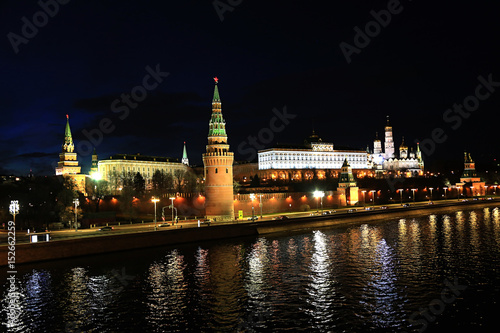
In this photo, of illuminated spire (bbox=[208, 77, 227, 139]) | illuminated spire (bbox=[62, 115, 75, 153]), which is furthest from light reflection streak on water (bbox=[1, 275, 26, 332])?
illuminated spire (bbox=[62, 115, 75, 153])

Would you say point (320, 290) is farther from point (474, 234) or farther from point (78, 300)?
point (474, 234)

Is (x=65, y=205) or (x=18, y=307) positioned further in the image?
(x=65, y=205)

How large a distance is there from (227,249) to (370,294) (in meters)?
19.7

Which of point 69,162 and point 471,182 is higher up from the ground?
point 69,162

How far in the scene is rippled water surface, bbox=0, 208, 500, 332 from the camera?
74.0 feet

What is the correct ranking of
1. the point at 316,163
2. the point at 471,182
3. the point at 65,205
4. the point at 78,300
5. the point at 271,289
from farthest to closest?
the point at 316,163 → the point at 471,182 → the point at 65,205 → the point at 271,289 → the point at 78,300

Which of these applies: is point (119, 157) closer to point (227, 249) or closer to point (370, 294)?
point (227, 249)

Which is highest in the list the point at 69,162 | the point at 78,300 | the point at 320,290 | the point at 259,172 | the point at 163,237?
the point at 69,162

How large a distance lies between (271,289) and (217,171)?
37656 millimetres

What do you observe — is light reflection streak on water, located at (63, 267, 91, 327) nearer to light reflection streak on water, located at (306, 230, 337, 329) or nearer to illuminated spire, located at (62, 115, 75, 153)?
light reflection streak on water, located at (306, 230, 337, 329)

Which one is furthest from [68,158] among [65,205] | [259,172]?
[259,172]

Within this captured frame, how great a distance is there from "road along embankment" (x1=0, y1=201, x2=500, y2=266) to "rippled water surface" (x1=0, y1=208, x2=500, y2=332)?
4.53 feet

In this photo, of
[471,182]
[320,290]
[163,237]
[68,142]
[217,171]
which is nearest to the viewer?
[320,290]

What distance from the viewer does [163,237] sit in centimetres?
4569
